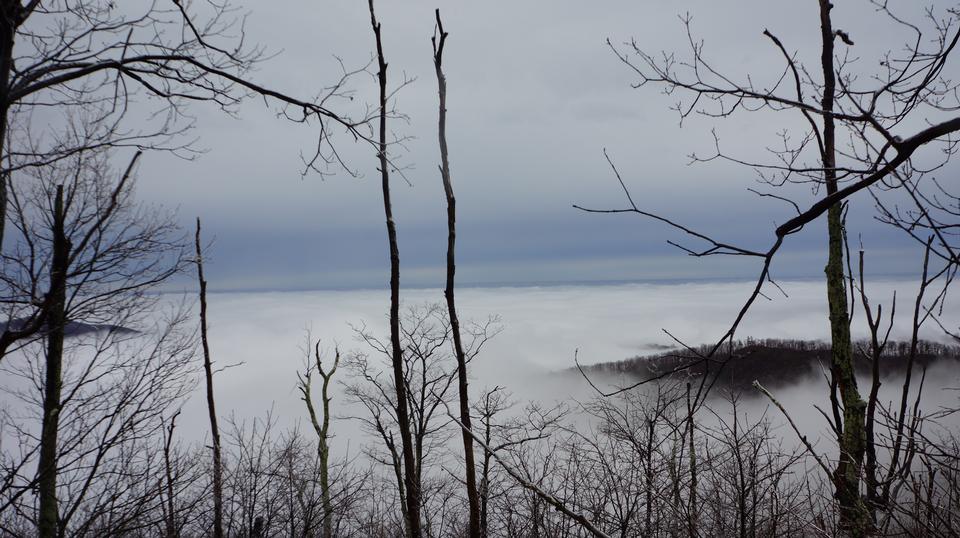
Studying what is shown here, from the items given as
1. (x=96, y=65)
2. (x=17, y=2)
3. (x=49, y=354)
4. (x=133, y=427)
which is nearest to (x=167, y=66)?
(x=96, y=65)

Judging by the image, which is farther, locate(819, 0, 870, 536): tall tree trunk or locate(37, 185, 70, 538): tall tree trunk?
locate(37, 185, 70, 538): tall tree trunk

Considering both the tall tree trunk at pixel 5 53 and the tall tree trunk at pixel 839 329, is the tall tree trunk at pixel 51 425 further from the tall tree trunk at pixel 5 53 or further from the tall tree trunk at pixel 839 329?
the tall tree trunk at pixel 839 329

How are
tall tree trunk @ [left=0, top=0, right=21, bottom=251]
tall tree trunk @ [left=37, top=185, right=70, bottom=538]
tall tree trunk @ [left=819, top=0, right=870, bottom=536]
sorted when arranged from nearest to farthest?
tall tree trunk @ [left=0, top=0, right=21, bottom=251] → tall tree trunk @ [left=819, top=0, right=870, bottom=536] → tall tree trunk @ [left=37, top=185, right=70, bottom=538]

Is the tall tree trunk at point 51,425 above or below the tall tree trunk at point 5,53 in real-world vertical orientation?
below

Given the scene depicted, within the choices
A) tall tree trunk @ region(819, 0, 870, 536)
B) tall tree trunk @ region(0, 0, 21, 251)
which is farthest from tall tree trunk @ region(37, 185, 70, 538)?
tall tree trunk @ region(819, 0, 870, 536)

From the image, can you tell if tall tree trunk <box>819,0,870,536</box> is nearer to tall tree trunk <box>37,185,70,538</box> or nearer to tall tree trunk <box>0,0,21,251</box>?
tall tree trunk <box>0,0,21,251</box>

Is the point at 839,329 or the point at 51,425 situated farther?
the point at 51,425

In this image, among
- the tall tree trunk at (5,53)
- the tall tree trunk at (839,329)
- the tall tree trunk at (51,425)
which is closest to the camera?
the tall tree trunk at (5,53)

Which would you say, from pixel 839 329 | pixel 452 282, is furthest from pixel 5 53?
pixel 839 329

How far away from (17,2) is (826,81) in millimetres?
6450

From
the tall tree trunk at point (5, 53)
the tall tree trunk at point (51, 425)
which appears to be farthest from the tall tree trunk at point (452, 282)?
the tall tree trunk at point (51, 425)

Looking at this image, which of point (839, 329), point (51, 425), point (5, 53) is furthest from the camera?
point (51, 425)

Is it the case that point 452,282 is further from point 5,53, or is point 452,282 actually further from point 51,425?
point 51,425

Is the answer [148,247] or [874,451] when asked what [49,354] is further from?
[874,451]
